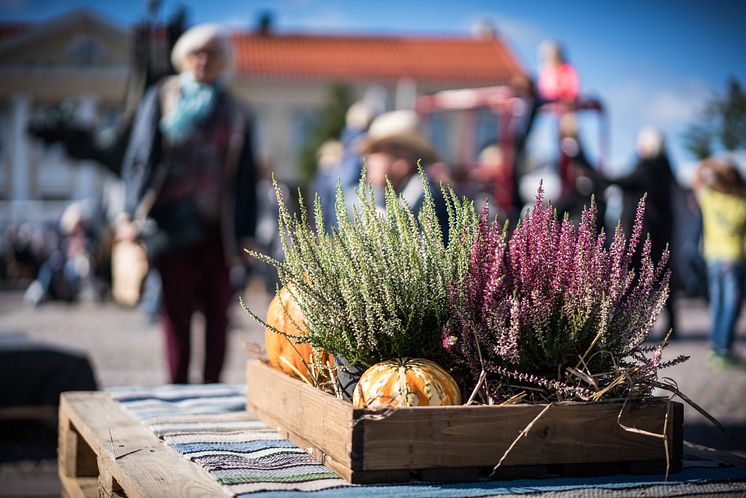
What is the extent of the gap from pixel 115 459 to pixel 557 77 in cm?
991

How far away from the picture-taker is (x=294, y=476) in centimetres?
189

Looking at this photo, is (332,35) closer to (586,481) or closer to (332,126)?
(332,126)

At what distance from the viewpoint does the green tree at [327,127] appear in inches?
1400

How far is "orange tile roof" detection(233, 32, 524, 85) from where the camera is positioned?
145 ft

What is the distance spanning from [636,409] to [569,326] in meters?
0.22

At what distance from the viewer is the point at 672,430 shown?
203 centimetres

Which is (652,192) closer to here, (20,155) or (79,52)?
(20,155)

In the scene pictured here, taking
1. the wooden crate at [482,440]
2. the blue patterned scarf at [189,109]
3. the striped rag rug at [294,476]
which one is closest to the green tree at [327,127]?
the blue patterned scarf at [189,109]

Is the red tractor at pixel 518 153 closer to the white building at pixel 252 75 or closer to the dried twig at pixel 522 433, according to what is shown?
the dried twig at pixel 522 433

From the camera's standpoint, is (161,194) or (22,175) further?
(22,175)

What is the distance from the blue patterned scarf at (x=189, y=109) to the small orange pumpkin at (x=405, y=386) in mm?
2879

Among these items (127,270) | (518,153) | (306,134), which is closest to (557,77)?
(518,153)

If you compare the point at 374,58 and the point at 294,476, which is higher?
the point at 374,58

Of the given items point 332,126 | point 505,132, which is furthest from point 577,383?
point 332,126
